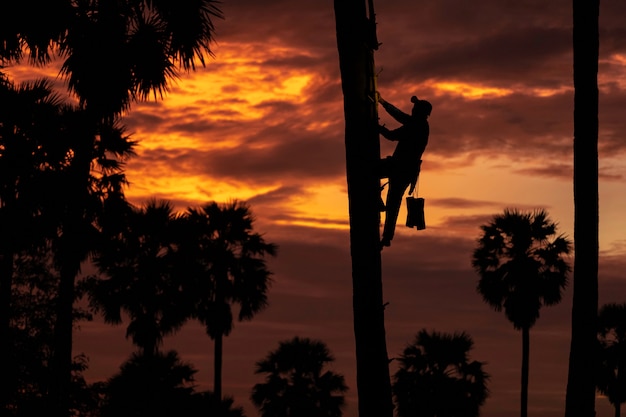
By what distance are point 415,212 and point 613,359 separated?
4194cm

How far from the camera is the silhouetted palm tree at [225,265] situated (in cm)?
4516

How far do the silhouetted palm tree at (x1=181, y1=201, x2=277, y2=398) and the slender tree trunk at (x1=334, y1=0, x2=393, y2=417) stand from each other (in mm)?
30798

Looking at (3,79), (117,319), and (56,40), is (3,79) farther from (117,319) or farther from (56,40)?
(117,319)

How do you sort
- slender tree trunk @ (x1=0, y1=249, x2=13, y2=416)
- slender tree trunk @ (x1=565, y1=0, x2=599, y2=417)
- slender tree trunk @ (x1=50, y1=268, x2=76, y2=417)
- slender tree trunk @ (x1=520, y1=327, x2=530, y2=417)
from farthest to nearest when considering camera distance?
slender tree trunk @ (x1=520, y1=327, x2=530, y2=417) → slender tree trunk @ (x1=0, y1=249, x2=13, y2=416) → slender tree trunk @ (x1=50, y1=268, x2=76, y2=417) → slender tree trunk @ (x1=565, y1=0, x2=599, y2=417)

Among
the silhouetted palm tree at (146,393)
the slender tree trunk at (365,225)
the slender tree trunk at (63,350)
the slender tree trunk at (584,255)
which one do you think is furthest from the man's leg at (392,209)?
the silhouetted palm tree at (146,393)

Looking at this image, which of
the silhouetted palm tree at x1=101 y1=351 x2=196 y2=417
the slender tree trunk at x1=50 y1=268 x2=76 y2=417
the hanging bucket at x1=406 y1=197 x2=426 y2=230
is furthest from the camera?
the silhouetted palm tree at x1=101 y1=351 x2=196 y2=417

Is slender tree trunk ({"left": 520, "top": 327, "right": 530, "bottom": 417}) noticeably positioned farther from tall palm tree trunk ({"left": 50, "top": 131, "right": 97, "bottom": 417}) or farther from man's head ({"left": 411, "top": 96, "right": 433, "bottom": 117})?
man's head ({"left": 411, "top": 96, "right": 433, "bottom": 117})

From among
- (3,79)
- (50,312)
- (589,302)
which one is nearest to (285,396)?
(50,312)

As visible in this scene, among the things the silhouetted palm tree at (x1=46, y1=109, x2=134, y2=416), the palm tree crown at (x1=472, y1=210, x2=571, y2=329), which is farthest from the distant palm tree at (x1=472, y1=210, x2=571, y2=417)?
the silhouetted palm tree at (x1=46, y1=109, x2=134, y2=416)

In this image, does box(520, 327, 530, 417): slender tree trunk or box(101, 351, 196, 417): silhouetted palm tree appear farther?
box(520, 327, 530, 417): slender tree trunk

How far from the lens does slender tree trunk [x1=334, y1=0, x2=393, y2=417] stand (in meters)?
13.4

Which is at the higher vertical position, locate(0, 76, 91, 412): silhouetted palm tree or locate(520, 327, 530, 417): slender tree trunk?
locate(0, 76, 91, 412): silhouetted palm tree

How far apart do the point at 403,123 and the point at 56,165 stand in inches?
716

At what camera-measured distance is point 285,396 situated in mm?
43312
